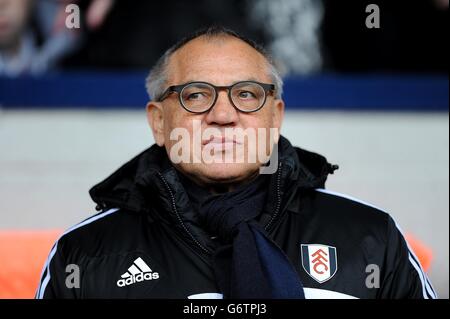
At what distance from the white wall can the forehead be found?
208 cm

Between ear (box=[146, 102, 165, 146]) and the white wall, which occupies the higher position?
ear (box=[146, 102, 165, 146])

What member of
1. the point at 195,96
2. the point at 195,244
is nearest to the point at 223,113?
the point at 195,96

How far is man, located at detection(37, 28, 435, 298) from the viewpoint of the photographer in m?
2.35

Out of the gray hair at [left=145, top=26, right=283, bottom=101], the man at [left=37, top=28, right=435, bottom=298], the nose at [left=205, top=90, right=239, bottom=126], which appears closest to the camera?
the man at [left=37, top=28, right=435, bottom=298]

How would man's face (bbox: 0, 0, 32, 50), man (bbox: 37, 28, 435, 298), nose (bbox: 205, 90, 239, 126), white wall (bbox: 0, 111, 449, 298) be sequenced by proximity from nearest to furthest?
man (bbox: 37, 28, 435, 298) → nose (bbox: 205, 90, 239, 126) → white wall (bbox: 0, 111, 449, 298) → man's face (bbox: 0, 0, 32, 50)

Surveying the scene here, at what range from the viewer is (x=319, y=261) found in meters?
2.40

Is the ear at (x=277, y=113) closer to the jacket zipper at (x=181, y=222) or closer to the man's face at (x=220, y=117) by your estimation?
the man's face at (x=220, y=117)

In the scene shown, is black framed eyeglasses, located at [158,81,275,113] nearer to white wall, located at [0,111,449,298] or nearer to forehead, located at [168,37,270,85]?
forehead, located at [168,37,270,85]

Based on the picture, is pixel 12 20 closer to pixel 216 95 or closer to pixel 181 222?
pixel 216 95

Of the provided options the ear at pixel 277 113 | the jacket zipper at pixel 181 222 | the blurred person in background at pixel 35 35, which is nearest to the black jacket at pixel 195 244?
the jacket zipper at pixel 181 222

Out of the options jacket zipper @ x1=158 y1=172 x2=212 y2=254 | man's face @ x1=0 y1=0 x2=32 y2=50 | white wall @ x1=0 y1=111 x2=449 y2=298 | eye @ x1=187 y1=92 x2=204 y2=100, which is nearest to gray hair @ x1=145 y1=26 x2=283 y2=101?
eye @ x1=187 y1=92 x2=204 y2=100

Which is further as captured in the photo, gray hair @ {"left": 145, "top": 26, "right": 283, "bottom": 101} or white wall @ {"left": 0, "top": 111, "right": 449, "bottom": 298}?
white wall @ {"left": 0, "top": 111, "right": 449, "bottom": 298}

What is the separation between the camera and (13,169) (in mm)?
4906
